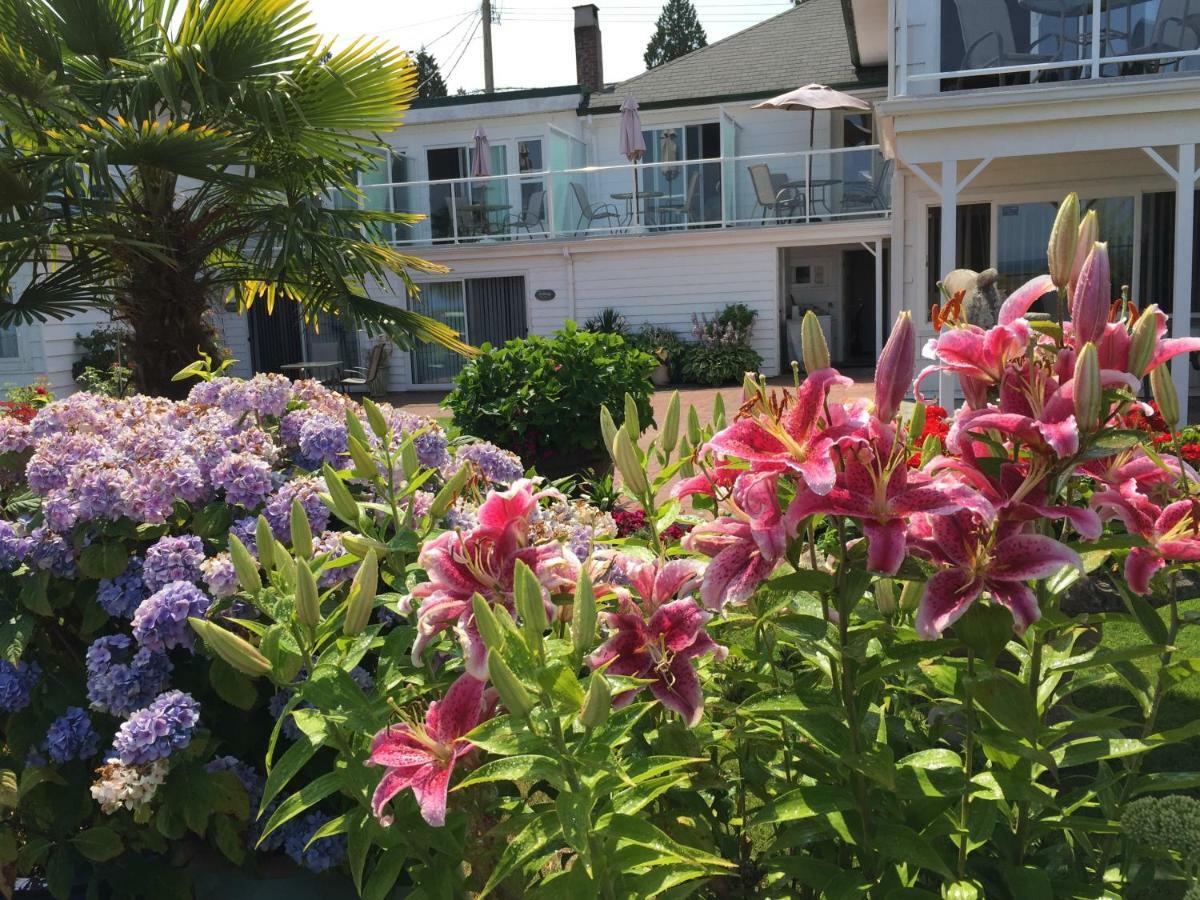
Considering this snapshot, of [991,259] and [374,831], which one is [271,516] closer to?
[374,831]

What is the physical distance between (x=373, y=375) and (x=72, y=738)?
16808 millimetres

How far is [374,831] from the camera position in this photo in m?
1.47

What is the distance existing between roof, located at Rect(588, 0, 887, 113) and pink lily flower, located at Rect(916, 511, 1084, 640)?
1954 centimetres

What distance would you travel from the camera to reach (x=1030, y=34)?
34.9ft

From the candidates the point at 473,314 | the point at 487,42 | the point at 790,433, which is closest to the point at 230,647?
the point at 790,433

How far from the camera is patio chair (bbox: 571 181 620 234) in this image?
1905cm

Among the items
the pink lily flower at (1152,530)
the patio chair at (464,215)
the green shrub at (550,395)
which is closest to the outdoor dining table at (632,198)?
the patio chair at (464,215)

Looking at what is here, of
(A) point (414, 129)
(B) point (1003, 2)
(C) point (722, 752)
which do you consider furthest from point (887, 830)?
(A) point (414, 129)

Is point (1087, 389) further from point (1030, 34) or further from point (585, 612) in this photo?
point (1030, 34)

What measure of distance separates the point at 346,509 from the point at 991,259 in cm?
1314

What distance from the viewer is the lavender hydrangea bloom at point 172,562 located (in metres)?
2.19

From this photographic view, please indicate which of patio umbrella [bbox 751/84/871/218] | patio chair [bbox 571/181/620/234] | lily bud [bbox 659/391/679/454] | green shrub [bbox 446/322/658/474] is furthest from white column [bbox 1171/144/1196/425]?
patio chair [bbox 571/181/620/234]

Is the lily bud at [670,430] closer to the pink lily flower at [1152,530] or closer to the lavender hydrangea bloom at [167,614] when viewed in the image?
the pink lily flower at [1152,530]

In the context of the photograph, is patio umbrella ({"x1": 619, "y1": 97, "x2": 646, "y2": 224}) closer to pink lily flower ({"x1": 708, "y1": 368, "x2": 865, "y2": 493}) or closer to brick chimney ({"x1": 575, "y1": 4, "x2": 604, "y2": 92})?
brick chimney ({"x1": 575, "y1": 4, "x2": 604, "y2": 92})
